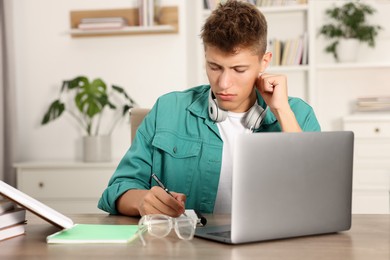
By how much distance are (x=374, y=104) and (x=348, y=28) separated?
55 cm

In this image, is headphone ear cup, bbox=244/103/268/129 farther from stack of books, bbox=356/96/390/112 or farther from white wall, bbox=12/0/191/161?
white wall, bbox=12/0/191/161

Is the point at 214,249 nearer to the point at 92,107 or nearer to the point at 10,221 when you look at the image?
the point at 10,221

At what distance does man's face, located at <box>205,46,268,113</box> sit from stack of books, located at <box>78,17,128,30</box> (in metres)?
2.50

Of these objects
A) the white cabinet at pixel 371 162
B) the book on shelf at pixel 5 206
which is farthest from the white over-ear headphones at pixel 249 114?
the white cabinet at pixel 371 162

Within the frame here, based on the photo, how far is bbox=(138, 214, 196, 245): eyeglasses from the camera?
4.32ft

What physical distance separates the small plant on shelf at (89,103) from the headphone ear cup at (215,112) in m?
2.34

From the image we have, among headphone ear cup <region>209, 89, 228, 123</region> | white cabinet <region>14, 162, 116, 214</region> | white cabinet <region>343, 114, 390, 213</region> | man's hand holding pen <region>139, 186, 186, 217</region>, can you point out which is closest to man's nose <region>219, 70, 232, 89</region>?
headphone ear cup <region>209, 89, 228, 123</region>

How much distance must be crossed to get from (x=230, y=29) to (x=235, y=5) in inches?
5.2

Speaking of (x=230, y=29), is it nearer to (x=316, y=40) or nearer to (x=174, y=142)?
(x=174, y=142)

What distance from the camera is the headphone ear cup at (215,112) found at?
195cm

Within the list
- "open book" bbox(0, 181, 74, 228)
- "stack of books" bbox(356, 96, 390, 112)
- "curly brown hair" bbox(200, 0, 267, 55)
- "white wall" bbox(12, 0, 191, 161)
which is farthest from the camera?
"white wall" bbox(12, 0, 191, 161)

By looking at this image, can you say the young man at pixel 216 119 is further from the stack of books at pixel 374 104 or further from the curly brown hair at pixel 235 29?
the stack of books at pixel 374 104

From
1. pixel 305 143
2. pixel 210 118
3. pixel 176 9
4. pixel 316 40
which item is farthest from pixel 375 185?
pixel 305 143

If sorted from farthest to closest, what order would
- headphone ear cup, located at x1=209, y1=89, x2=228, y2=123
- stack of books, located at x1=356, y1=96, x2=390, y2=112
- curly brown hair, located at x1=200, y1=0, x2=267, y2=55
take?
stack of books, located at x1=356, y1=96, x2=390, y2=112 < headphone ear cup, located at x1=209, y1=89, x2=228, y2=123 < curly brown hair, located at x1=200, y1=0, x2=267, y2=55
